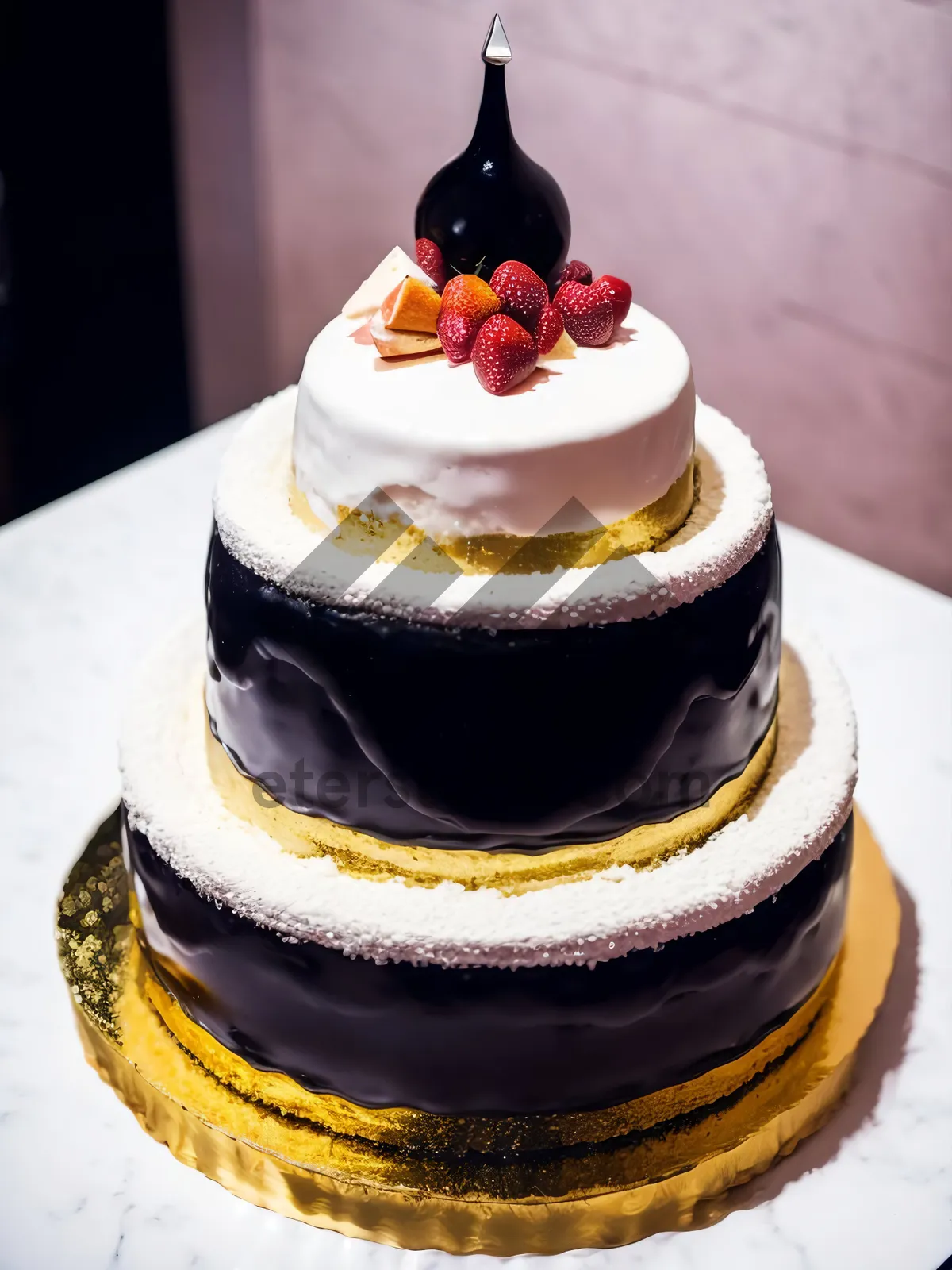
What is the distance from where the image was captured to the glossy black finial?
1.35 metres

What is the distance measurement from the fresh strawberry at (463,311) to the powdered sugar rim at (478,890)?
533mm

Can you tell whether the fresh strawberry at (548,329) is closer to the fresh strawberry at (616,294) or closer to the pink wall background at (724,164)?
the fresh strawberry at (616,294)

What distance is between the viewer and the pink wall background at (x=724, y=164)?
2480 millimetres

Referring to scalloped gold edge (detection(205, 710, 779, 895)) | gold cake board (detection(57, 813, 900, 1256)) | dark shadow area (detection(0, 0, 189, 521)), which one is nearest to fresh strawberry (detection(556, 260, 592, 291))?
scalloped gold edge (detection(205, 710, 779, 895))

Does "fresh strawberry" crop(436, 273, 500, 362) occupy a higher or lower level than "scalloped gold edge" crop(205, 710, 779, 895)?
higher

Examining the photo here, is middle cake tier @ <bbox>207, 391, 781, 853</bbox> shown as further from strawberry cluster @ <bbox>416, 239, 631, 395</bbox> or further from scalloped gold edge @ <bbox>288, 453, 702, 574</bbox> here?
strawberry cluster @ <bbox>416, 239, 631, 395</bbox>

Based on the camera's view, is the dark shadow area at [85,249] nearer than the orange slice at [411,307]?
No

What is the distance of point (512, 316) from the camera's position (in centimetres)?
133

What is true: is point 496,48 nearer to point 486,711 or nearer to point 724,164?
point 486,711

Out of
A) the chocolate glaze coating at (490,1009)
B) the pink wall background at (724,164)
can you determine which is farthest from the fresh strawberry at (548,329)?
the pink wall background at (724,164)

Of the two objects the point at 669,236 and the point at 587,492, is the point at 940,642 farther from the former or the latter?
the point at 587,492

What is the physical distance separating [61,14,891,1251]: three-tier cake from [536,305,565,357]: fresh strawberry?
0.06 ft

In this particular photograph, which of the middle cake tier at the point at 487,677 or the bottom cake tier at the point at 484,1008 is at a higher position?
the middle cake tier at the point at 487,677

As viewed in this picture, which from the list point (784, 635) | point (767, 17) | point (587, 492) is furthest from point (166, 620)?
point (767, 17)
